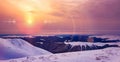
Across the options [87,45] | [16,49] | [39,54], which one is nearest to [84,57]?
[87,45]

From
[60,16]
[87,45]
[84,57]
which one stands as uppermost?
[60,16]

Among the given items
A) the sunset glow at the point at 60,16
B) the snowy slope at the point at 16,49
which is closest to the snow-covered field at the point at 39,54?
the snowy slope at the point at 16,49

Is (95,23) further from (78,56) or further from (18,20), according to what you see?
(18,20)

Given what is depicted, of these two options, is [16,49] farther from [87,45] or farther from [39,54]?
[87,45]

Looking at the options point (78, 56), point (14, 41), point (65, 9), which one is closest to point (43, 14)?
point (65, 9)

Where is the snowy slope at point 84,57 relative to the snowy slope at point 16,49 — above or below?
below

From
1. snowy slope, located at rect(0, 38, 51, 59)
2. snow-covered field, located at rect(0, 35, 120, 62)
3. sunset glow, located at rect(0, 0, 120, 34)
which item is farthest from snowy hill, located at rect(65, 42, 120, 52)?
snowy slope, located at rect(0, 38, 51, 59)

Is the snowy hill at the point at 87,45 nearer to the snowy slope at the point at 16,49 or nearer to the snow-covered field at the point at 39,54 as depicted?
the snow-covered field at the point at 39,54
